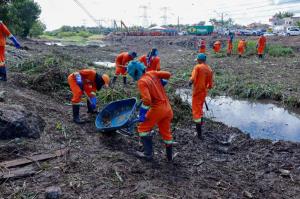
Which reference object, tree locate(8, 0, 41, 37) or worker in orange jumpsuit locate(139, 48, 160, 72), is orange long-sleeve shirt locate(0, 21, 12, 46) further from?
tree locate(8, 0, 41, 37)

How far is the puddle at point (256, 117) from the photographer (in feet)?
25.6

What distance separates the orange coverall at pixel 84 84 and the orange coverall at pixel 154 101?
5.83ft

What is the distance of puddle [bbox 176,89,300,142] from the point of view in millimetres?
7812

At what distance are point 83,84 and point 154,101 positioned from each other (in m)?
2.07

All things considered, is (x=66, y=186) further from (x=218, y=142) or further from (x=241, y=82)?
(x=241, y=82)

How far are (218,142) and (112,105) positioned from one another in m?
2.31

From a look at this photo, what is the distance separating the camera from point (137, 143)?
6.01 m

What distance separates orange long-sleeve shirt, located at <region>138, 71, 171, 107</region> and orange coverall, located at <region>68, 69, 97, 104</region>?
182 cm

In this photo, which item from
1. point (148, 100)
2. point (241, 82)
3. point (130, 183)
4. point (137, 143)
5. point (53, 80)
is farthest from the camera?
point (241, 82)

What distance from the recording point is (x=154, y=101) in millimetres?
4914

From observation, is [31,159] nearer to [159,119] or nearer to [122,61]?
[159,119]

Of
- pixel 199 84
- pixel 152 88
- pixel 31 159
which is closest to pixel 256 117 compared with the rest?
pixel 199 84

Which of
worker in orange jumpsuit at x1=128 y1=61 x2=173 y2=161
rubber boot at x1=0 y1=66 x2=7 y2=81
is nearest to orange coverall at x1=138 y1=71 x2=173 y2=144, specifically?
worker in orange jumpsuit at x1=128 y1=61 x2=173 y2=161

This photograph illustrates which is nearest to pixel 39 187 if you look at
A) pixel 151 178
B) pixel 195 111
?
pixel 151 178
